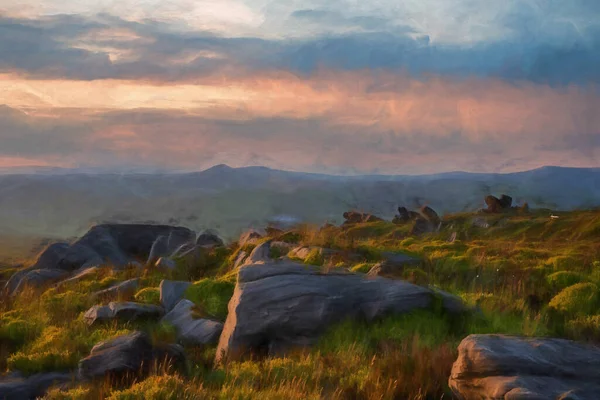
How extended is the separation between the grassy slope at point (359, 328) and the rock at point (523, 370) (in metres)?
0.86

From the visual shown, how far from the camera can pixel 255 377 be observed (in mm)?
10719

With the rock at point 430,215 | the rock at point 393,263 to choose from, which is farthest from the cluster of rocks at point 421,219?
the rock at point 393,263

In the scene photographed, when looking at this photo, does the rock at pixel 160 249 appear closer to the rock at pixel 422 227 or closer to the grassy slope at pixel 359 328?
the grassy slope at pixel 359 328

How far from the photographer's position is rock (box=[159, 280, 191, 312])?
1800 centimetres

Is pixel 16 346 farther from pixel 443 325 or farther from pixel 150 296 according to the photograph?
pixel 443 325

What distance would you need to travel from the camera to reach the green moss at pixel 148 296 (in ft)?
62.4

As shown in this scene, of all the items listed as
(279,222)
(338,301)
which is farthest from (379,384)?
(279,222)

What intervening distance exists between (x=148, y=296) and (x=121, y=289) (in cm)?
204

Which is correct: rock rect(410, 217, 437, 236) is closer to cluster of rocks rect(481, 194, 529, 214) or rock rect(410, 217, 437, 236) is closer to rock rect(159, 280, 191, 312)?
cluster of rocks rect(481, 194, 529, 214)

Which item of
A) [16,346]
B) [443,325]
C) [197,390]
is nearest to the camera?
[197,390]

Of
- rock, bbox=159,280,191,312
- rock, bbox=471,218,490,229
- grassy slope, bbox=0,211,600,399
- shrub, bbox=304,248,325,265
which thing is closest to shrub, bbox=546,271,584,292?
grassy slope, bbox=0,211,600,399

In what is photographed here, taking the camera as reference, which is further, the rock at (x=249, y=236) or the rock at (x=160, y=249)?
the rock at (x=160, y=249)

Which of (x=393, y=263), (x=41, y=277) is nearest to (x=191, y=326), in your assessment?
(x=393, y=263)

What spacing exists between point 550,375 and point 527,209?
48.8 meters
